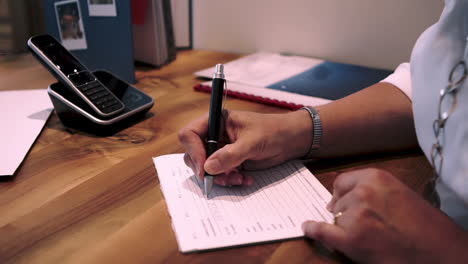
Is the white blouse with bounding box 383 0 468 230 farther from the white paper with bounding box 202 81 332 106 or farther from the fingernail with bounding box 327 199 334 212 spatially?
the white paper with bounding box 202 81 332 106

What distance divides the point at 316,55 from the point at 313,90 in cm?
Answer: 39

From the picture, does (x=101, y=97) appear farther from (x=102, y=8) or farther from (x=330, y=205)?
(x=330, y=205)

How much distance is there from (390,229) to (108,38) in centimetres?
81

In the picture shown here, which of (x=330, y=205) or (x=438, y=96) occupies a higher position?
(x=438, y=96)

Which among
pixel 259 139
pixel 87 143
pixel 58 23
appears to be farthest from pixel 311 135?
pixel 58 23

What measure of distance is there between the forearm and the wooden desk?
2 centimetres

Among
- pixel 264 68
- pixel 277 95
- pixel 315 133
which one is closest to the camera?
pixel 315 133

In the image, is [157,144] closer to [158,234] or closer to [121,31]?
[158,234]

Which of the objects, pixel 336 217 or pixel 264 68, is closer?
pixel 336 217

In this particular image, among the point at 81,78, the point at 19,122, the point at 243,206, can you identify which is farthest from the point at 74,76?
the point at 243,206

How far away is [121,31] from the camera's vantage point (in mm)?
889

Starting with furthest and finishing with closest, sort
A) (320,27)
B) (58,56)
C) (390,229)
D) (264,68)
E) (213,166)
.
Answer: (320,27)
(264,68)
(58,56)
(213,166)
(390,229)

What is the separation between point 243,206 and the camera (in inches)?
17.7

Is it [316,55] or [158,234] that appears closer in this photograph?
[158,234]
